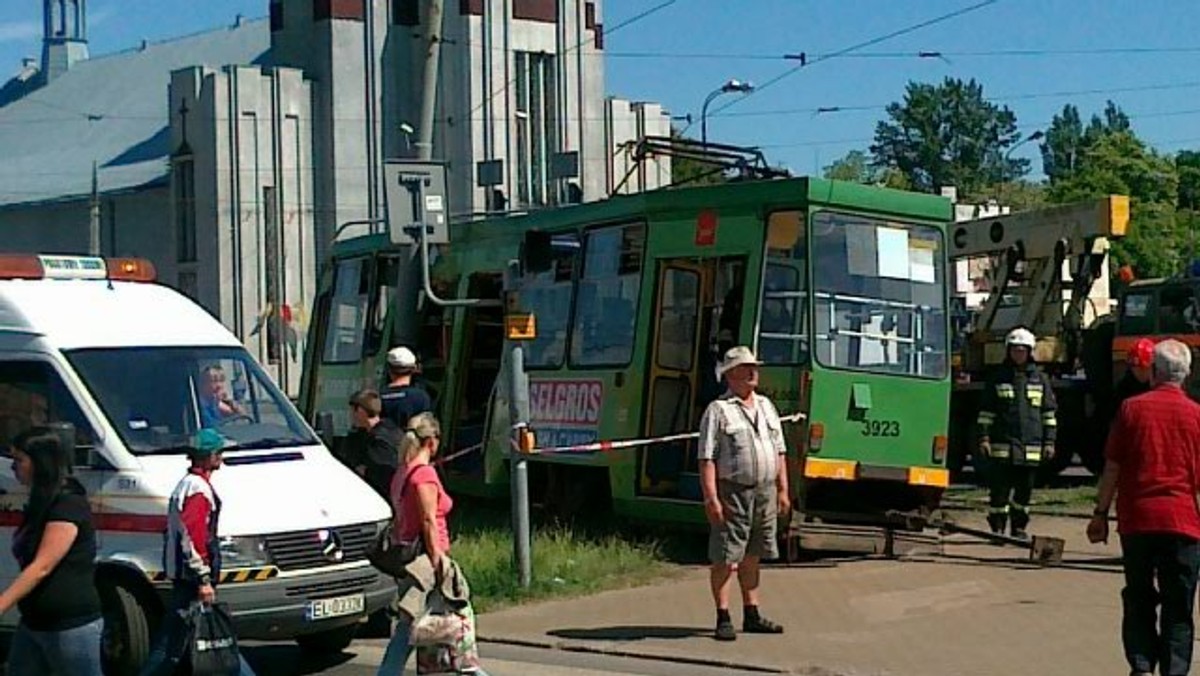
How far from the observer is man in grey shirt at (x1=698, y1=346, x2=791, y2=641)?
1216 cm

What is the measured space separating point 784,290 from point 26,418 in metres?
6.47

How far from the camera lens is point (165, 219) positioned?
5116 cm

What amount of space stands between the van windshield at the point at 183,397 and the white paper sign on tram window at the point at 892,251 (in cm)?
562

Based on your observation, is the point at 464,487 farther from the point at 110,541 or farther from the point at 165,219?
the point at 165,219

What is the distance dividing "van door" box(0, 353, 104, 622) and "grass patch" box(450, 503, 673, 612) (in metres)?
3.92

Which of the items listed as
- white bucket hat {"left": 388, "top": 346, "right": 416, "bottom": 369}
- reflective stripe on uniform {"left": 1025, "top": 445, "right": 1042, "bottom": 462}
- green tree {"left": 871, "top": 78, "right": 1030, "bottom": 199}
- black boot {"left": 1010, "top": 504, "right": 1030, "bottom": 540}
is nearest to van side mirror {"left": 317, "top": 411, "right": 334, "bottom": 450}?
white bucket hat {"left": 388, "top": 346, "right": 416, "bottom": 369}

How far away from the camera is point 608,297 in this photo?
17.8m

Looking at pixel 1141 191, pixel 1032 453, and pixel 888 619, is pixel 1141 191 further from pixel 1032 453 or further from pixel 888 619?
pixel 888 619

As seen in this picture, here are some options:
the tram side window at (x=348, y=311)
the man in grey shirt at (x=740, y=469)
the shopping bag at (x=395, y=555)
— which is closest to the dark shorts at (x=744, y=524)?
the man in grey shirt at (x=740, y=469)

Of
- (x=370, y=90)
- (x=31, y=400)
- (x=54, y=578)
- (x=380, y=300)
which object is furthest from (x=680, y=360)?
(x=370, y=90)

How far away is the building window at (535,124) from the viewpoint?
4941 centimetres

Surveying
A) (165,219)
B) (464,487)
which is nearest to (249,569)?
(464,487)

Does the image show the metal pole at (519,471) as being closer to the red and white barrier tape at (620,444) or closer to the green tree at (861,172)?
the red and white barrier tape at (620,444)

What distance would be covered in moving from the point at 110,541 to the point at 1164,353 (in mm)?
6013
